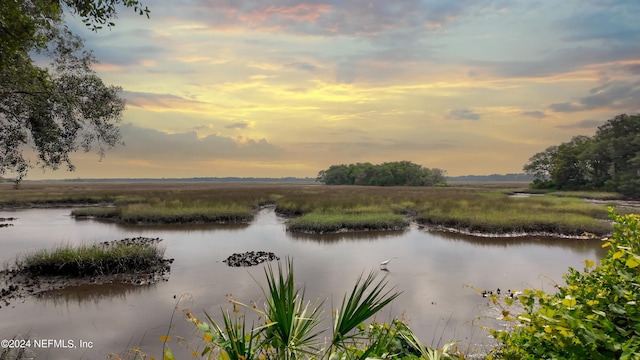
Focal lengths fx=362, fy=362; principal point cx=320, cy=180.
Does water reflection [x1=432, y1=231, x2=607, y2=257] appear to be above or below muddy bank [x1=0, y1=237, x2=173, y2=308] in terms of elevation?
above

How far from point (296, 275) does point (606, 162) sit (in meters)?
83.9

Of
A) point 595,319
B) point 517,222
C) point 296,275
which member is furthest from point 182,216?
point 595,319

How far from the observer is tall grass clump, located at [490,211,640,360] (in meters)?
2.88

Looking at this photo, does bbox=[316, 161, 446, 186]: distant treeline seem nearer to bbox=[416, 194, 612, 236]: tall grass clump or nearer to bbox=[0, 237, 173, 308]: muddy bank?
bbox=[416, 194, 612, 236]: tall grass clump

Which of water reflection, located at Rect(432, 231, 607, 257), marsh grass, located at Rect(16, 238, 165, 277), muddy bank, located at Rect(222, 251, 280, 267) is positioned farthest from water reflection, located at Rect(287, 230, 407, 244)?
marsh grass, located at Rect(16, 238, 165, 277)

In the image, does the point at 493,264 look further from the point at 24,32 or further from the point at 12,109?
the point at 12,109

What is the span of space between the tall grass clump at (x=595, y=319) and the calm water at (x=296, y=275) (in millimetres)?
1653

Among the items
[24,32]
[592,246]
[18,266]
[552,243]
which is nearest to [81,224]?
[18,266]

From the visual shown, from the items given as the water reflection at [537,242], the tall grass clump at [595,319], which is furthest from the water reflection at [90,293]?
the water reflection at [537,242]

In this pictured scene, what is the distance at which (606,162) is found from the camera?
2911 inches

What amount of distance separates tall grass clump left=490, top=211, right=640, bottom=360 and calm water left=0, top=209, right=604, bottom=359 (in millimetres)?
1653

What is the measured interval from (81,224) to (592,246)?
38.5 m

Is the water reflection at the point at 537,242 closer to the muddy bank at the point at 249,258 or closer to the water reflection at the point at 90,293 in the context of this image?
the muddy bank at the point at 249,258

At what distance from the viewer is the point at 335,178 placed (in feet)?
517
